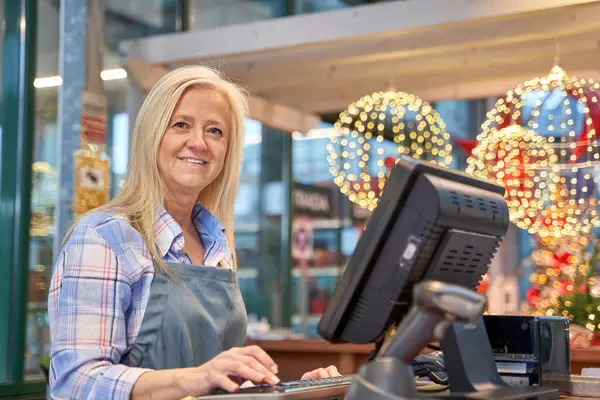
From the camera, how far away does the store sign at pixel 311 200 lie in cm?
838

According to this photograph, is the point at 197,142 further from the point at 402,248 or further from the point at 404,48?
the point at 404,48

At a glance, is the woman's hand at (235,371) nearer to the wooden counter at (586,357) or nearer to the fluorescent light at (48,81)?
the wooden counter at (586,357)

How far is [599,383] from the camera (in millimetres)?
1893

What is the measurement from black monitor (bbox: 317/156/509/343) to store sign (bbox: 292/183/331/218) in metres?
6.88

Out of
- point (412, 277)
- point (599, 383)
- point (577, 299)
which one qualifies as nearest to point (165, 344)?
point (412, 277)

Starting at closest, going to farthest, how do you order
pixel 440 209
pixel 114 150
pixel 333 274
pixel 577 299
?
pixel 440 209
pixel 577 299
pixel 114 150
pixel 333 274

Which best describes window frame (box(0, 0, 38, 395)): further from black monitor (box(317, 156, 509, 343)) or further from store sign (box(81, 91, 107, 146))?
black monitor (box(317, 156, 509, 343))

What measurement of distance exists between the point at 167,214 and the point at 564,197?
3.48 metres

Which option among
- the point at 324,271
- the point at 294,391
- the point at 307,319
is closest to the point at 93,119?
the point at 294,391

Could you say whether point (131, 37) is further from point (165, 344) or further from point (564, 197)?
point (165, 344)

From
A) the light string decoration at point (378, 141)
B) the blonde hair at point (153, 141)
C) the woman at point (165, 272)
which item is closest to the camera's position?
the woman at point (165, 272)

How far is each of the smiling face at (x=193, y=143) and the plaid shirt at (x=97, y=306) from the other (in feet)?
0.68

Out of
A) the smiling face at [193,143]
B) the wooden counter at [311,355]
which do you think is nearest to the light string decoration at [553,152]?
the wooden counter at [311,355]

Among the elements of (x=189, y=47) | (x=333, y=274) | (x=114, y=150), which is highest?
(x=189, y=47)
